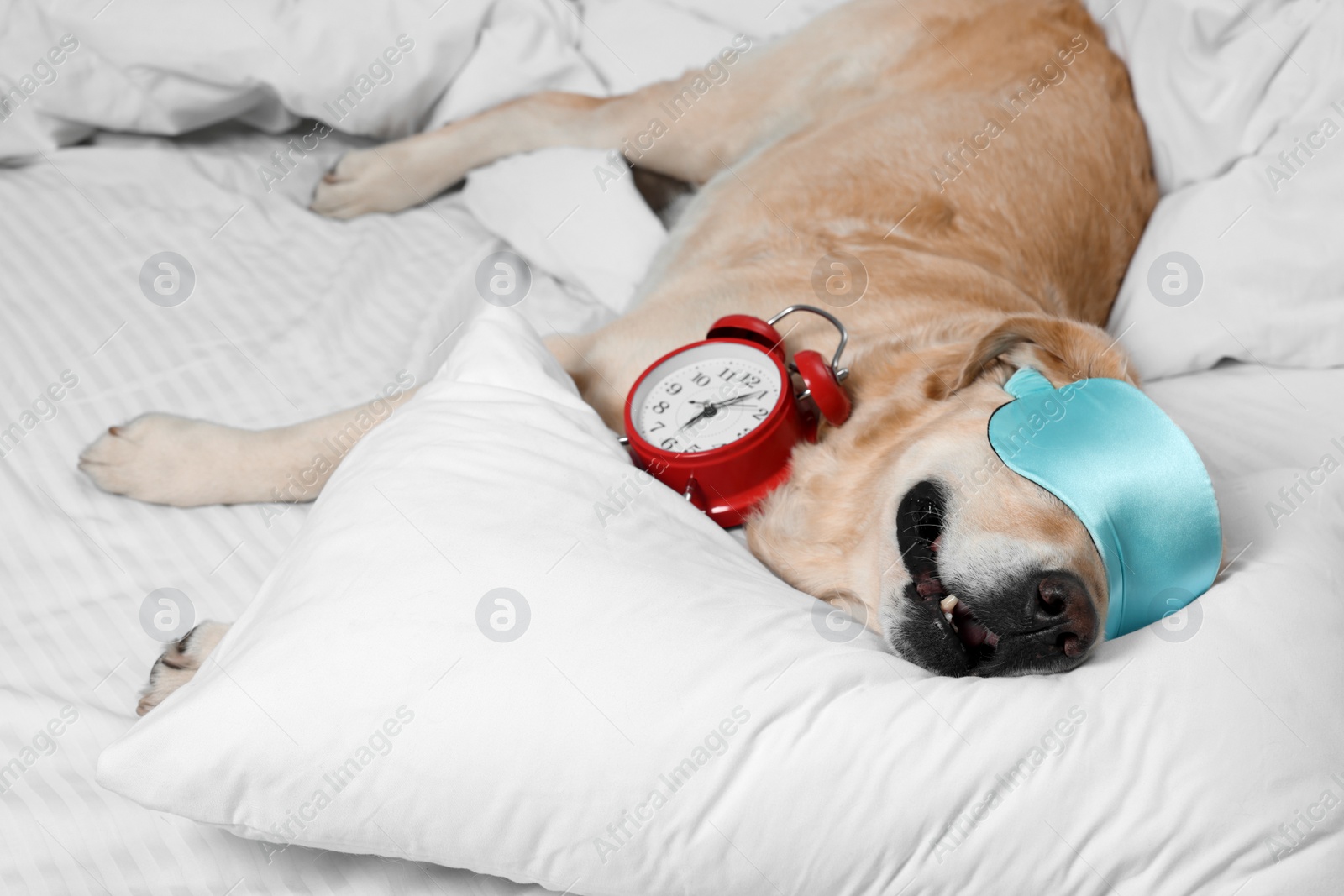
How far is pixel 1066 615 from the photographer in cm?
148

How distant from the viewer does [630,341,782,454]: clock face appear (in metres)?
1.91

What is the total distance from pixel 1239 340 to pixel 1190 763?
1.64 m

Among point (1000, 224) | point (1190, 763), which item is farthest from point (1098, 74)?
point (1190, 763)

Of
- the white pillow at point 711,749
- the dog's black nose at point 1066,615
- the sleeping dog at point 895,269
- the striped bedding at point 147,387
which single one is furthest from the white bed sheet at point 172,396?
the dog's black nose at point 1066,615

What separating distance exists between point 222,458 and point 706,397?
3.41 ft

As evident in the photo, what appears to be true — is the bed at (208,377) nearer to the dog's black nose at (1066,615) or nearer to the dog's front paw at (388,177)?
the dog's front paw at (388,177)

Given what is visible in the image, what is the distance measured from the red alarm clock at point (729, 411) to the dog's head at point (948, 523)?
2.7 inches

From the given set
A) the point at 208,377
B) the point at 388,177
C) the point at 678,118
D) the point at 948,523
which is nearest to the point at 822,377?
the point at 948,523

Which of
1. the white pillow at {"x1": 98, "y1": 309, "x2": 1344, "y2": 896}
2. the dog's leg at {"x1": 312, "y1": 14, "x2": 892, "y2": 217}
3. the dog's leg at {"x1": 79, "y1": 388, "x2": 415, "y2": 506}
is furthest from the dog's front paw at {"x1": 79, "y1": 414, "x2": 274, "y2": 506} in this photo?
the dog's leg at {"x1": 312, "y1": 14, "x2": 892, "y2": 217}

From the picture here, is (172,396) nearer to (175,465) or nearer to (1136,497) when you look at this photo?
(175,465)

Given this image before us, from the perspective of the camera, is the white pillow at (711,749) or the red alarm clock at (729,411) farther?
the red alarm clock at (729,411)

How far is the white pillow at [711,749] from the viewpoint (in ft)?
4.24

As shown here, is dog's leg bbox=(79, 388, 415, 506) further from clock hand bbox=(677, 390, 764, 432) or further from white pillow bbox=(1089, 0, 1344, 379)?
white pillow bbox=(1089, 0, 1344, 379)

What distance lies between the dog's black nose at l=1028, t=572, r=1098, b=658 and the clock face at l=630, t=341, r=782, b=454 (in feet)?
2.10
